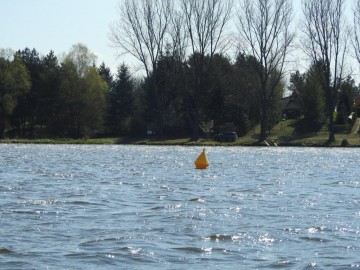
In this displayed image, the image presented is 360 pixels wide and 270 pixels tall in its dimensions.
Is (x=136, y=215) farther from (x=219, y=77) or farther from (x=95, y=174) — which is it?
(x=219, y=77)

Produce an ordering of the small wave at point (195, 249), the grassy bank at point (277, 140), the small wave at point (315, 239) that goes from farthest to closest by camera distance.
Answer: the grassy bank at point (277, 140) → the small wave at point (315, 239) → the small wave at point (195, 249)

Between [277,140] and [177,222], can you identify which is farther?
[277,140]

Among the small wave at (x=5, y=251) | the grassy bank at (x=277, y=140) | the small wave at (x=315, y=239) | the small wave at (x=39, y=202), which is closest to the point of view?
the small wave at (x=5, y=251)

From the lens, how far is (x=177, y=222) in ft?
52.8

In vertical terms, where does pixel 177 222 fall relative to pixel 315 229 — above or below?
above

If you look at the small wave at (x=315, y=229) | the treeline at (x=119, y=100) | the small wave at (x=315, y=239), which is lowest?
the small wave at (x=315, y=239)

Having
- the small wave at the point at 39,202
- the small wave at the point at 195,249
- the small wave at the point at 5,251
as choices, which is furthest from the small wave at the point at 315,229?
the small wave at the point at 39,202

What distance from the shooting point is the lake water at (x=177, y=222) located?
12.2 m

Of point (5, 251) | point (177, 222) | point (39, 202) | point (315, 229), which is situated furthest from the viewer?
point (39, 202)

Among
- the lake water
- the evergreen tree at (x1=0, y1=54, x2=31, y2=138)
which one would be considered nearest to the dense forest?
the evergreen tree at (x1=0, y1=54, x2=31, y2=138)

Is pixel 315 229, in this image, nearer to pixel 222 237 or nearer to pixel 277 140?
pixel 222 237

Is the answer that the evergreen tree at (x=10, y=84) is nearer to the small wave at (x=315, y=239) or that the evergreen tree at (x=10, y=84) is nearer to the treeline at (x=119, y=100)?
the treeline at (x=119, y=100)

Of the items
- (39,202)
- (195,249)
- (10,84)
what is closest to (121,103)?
(10,84)

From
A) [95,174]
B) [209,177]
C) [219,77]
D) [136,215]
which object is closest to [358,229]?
[136,215]
